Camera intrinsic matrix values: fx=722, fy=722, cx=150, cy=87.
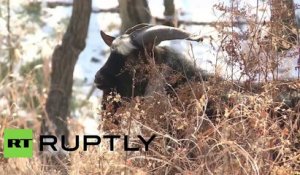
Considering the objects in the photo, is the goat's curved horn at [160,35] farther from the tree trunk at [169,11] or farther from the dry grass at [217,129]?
the tree trunk at [169,11]

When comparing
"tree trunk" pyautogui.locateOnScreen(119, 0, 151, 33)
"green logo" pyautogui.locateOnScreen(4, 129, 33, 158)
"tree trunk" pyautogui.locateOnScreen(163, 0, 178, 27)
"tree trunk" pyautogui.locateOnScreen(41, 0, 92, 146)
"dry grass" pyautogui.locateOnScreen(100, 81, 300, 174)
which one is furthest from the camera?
"tree trunk" pyautogui.locateOnScreen(41, 0, 92, 146)

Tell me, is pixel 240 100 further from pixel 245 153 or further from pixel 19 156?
pixel 19 156

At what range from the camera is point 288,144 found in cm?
423

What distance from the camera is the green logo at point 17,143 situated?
5.39m

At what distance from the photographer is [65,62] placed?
8.45 meters

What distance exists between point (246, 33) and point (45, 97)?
4054mm

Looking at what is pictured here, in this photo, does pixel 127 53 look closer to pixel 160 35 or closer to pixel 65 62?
pixel 160 35

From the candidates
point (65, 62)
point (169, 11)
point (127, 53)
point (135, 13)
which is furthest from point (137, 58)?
point (65, 62)

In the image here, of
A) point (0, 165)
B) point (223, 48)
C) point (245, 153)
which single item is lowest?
point (0, 165)

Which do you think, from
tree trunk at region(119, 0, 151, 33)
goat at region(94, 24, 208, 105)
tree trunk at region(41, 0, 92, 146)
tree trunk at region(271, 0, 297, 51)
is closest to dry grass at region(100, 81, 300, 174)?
tree trunk at region(271, 0, 297, 51)

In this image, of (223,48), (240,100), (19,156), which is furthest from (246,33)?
(19,156)

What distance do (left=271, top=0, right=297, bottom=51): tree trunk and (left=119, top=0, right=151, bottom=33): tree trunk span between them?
2925 mm

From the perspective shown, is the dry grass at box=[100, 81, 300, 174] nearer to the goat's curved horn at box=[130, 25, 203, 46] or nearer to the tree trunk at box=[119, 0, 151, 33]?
the goat's curved horn at box=[130, 25, 203, 46]

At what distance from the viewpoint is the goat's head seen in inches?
225
